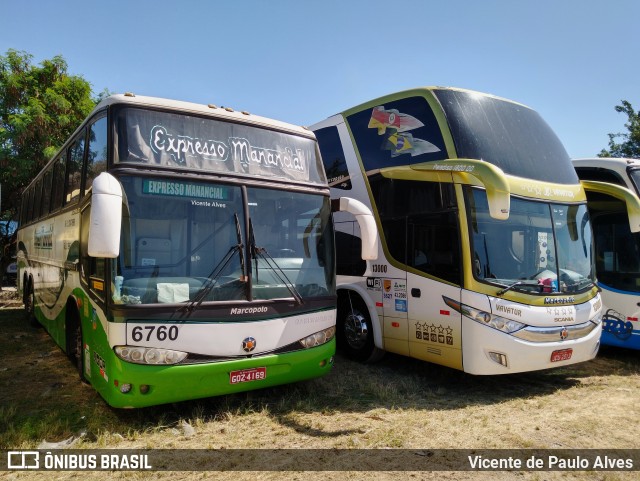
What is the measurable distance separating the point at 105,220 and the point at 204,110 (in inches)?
75.7

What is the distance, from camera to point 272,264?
550 cm

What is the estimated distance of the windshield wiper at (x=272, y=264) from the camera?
5348 millimetres

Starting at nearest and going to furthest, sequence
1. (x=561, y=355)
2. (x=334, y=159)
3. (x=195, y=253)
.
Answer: (x=195, y=253)
(x=561, y=355)
(x=334, y=159)

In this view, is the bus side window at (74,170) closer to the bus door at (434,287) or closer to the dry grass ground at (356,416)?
the dry grass ground at (356,416)

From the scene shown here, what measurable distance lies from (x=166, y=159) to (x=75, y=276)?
2.18m

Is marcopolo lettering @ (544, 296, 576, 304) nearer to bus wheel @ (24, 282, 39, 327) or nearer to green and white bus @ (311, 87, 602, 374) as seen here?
green and white bus @ (311, 87, 602, 374)

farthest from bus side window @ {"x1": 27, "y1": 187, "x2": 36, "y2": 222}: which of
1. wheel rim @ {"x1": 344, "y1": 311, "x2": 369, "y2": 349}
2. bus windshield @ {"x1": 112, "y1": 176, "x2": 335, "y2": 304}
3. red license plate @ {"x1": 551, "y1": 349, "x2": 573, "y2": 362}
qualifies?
red license plate @ {"x1": 551, "y1": 349, "x2": 573, "y2": 362}

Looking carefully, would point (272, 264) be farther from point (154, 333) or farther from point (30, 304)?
point (30, 304)

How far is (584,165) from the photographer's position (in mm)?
9258

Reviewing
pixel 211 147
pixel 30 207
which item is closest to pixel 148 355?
pixel 211 147

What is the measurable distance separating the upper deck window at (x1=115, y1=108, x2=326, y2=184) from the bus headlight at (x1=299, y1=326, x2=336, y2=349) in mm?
1891

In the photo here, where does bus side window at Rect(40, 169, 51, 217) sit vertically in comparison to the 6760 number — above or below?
above

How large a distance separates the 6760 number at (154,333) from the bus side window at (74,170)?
2433mm

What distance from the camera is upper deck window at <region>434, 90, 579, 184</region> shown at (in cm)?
660
